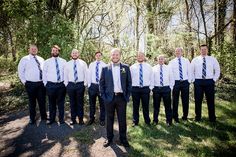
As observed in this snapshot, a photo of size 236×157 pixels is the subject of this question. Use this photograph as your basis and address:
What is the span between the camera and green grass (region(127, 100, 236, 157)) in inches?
312

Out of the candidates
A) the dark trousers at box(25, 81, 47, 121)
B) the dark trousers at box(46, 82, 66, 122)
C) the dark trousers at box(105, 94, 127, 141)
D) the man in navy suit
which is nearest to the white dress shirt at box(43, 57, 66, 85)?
the dark trousers at box(46, 82, 66, 122)

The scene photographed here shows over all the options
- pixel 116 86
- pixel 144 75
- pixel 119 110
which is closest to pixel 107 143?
pixel 119 110

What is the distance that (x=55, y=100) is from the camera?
1038cm

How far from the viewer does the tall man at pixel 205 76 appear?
10383 millimetres

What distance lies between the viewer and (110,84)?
26.5 feet

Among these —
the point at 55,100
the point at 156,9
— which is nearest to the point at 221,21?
the point at 156,9

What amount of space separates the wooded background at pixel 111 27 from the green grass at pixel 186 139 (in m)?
6.86

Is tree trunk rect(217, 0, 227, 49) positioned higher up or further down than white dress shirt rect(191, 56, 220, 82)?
higher up

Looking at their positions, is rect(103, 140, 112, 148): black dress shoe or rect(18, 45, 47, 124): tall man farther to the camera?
rect(18, 45, 47, 124): tall man

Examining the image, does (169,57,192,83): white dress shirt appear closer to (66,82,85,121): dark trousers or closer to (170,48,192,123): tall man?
(170,48,192,123): tall man

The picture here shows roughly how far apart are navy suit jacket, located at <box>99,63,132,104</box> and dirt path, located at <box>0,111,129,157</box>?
1274mm

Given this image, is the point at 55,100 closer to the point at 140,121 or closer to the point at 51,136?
the point at 51,136

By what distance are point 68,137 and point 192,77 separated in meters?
4.26

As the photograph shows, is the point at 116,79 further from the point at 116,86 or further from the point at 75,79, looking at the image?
the point at 75,79
